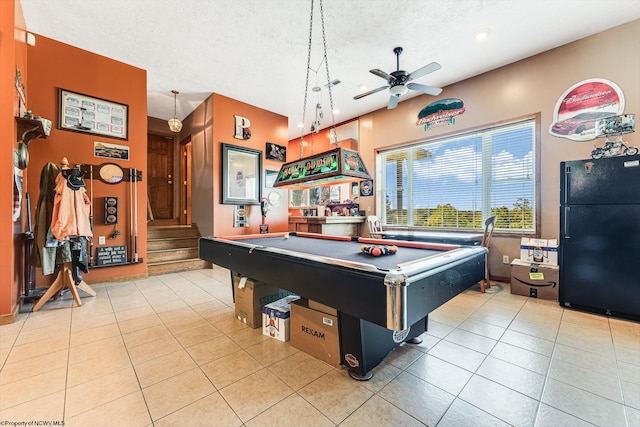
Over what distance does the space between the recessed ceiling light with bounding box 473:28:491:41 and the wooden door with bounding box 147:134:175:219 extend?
7.00 m

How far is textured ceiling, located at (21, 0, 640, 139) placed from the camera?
2904mm

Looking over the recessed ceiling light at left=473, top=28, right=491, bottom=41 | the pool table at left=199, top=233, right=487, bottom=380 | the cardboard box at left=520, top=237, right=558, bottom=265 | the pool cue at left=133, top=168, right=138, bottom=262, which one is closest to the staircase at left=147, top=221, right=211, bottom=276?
the pool cue at left=133, top=168, right=138, bottom=262

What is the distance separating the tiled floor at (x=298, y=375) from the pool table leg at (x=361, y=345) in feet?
0.26

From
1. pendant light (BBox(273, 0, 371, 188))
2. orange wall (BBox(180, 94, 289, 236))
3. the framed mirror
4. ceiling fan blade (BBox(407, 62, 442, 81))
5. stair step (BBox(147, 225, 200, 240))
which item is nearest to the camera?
pendant light (BBox(273, 0, 371, 188))

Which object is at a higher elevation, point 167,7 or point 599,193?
point 167,7

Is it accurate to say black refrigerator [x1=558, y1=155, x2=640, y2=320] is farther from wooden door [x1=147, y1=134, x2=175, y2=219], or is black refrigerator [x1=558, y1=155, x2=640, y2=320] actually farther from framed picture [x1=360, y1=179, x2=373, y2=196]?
wooden door [x1=147, y1=134, x2=175, y2=219]

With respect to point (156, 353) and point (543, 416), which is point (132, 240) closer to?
point (156, 353)

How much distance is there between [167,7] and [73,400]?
12.2 feet

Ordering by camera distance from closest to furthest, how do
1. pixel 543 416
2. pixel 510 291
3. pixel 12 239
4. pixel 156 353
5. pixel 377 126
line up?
pixel 543 416 → pixel 156 353 → pixel 12 239 → pixel 510 291 → pixel 377 126

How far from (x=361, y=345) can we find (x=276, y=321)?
2.81ft

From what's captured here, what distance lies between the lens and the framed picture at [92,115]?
3637 millimetres

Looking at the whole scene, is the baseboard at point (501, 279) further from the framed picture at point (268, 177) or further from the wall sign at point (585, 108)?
the framed picture at point (268, 177)

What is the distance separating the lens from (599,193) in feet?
9.11

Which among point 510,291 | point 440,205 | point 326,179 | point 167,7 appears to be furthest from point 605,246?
point 167,7
